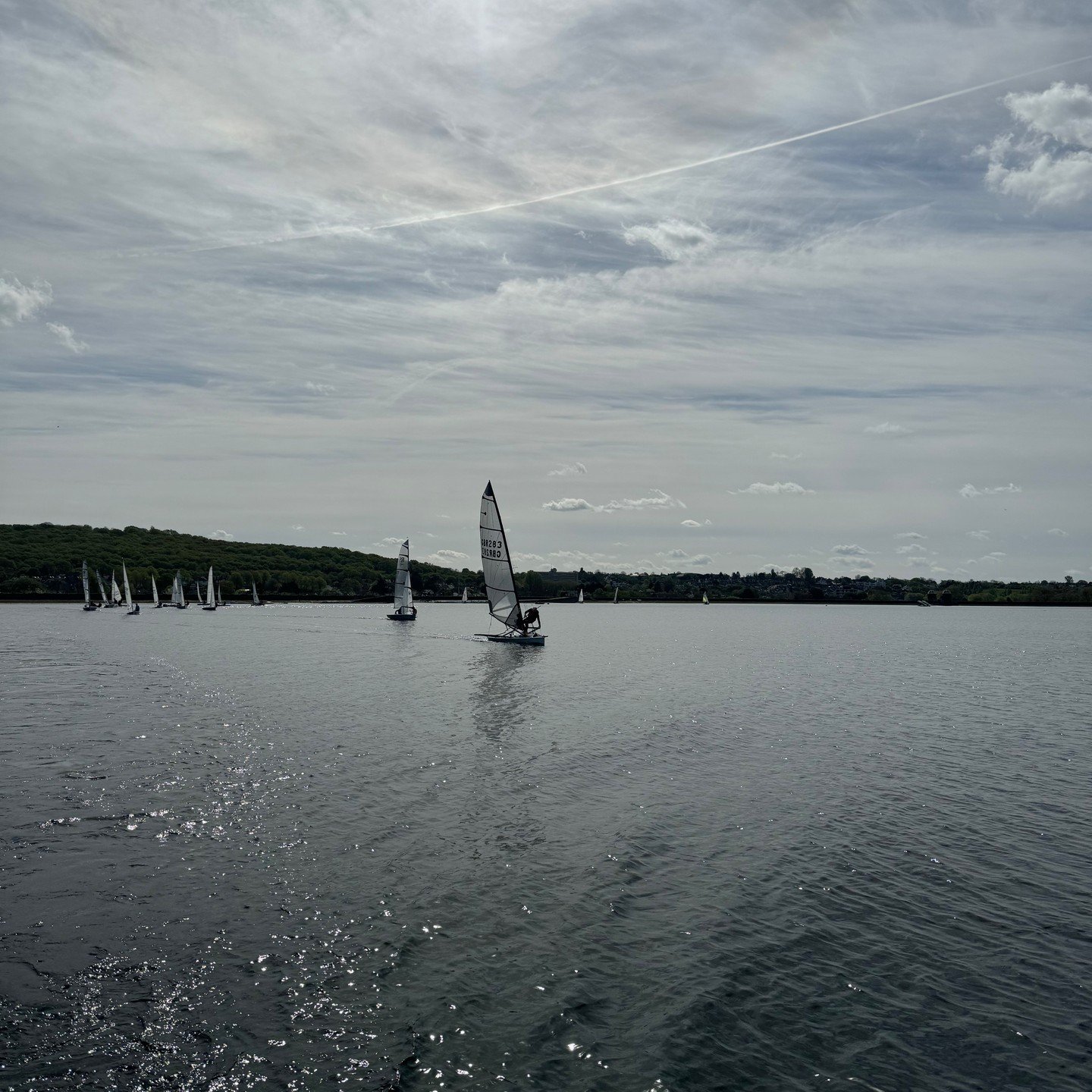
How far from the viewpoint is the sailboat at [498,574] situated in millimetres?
97375

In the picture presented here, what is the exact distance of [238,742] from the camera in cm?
3922

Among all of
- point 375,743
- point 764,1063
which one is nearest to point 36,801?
point 375,743

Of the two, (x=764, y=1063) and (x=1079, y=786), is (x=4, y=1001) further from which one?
Answer: (x=1079, y=786)

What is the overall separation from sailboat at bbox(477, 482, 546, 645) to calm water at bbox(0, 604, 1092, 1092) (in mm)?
50945

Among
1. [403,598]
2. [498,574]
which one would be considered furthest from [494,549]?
[403,598]

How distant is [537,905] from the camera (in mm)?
19328

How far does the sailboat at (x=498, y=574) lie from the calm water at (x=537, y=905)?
50945mm

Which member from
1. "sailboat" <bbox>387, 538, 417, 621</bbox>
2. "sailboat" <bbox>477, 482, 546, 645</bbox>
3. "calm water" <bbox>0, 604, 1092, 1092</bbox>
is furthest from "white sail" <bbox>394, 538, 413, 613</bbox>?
"calm water" <bbox>0, 604, 1092, 1092</bbox>

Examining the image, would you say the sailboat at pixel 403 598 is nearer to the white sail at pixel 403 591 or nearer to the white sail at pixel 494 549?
the white sail at pixel 403 591

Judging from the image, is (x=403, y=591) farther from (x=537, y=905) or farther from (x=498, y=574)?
(x=537, y=905)

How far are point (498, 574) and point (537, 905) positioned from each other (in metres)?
80.2

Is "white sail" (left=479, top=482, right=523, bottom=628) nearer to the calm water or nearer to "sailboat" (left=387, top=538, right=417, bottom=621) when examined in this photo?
the calm water

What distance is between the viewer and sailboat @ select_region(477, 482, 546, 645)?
9738 cm

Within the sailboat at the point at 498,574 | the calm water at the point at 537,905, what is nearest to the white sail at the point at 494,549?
the sailboat at the point at 498,574
